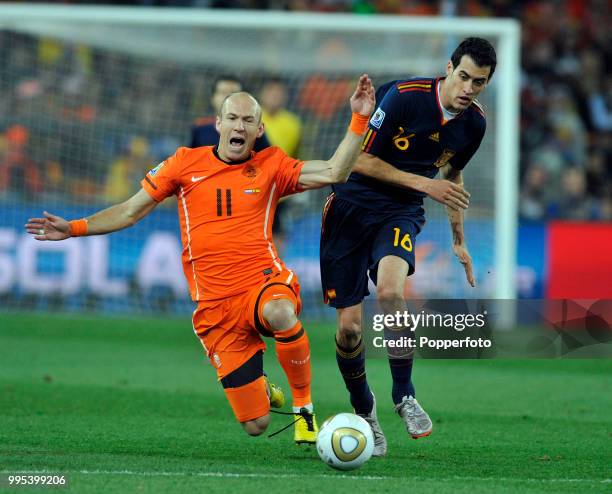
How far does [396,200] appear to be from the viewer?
7469mm

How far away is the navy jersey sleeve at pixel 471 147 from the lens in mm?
7477

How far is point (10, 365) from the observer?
10.8m

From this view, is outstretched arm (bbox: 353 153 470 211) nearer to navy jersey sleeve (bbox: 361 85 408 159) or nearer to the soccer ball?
navy jersey sleeve (bbox: 361 85 408 159)

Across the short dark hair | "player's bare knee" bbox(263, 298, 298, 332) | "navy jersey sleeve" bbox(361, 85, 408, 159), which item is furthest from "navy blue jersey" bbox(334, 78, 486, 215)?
"player's bare knee" bbox(263, 298, 298, 332)

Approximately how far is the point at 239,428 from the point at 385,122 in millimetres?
2196

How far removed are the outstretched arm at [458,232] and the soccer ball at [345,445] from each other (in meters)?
1.69

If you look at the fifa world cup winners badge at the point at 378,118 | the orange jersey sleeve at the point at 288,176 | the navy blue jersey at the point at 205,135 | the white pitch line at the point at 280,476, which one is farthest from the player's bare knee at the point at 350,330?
the navy blue jersey at the point at 205,135

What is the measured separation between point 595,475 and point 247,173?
2495 mm

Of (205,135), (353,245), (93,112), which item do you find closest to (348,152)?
(353,245)

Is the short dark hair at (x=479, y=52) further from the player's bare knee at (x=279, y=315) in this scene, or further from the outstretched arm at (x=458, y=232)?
the player's bare knee at (x=279, y=315)

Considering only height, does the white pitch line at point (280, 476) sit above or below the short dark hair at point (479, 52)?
below

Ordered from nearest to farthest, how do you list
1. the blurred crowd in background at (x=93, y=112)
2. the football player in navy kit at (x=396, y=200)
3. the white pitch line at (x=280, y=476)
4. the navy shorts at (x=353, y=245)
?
the white pitch line at (x=280, y=476) < the football player in navy kit at (x=396, y=200) < the navy shorts at (x=353, y=245) < the blurred crowd in background at (x=93, y=112)

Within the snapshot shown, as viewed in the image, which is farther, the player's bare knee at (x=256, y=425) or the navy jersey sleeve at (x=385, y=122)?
the navy jersey sleeve at (x=385, y=122)

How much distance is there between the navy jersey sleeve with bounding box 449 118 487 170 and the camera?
748 centimetres
